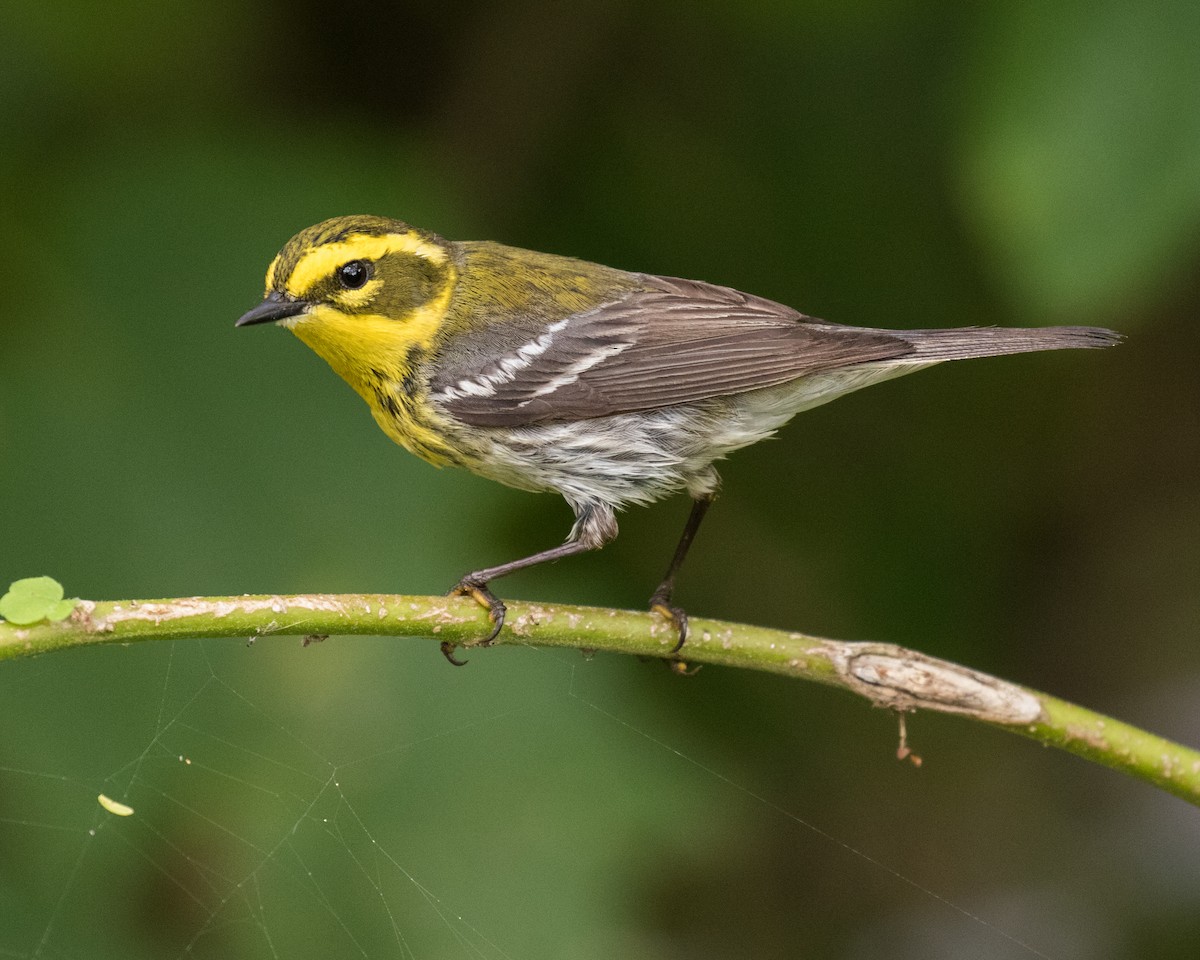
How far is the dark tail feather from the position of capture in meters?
2.99

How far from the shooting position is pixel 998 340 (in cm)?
312

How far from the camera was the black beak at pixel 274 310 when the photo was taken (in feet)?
10.1

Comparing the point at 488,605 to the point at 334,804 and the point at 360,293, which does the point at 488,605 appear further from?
the point at 334,804

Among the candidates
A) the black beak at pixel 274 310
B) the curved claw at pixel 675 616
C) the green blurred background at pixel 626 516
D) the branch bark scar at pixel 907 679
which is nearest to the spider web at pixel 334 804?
the green blurred background at pixel 626 516

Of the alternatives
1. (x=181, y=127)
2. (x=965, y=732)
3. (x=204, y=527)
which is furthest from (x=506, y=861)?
(x=181, y=127)

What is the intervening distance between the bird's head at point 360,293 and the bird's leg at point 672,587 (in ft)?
2.79

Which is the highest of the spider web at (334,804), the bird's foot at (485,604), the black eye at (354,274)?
the black eye at (354,274)

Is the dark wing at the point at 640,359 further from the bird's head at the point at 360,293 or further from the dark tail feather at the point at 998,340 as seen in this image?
the bird's head at the point at 360,293

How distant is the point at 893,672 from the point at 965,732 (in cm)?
271

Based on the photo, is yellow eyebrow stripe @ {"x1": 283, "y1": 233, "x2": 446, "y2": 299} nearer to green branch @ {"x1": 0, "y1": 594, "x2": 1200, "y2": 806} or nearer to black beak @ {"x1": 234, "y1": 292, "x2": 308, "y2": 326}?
black beak @ {"x1": 234, "y1": 292, "x2": 308, "y2": 326}

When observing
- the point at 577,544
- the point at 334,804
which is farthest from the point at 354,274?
the point at 334,804

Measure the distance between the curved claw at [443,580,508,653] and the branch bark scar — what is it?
1.97 feet

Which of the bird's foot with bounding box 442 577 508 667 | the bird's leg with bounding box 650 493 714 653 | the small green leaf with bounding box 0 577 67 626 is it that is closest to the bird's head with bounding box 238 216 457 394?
the bird's foot with bounding box 442 577 508 667

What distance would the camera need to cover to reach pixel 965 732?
16.4ft
